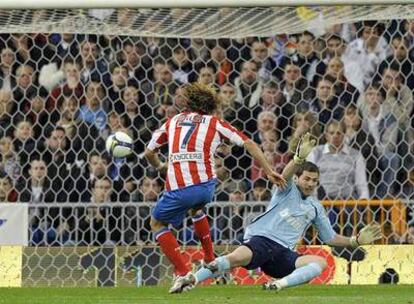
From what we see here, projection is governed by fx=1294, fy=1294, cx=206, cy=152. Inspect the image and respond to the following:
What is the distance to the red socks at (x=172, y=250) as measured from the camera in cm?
988

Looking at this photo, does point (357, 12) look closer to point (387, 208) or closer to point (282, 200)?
point (387, 208)

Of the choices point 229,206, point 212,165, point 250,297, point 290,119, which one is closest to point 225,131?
point 212,165

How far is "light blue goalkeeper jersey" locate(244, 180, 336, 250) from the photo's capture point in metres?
9.48

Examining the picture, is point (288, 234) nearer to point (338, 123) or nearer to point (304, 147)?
point (304, 147)

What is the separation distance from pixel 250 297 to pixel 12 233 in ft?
11.8

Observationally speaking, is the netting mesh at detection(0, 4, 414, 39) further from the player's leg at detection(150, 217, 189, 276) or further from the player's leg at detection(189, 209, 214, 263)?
the player's leg at detection(150, 217, 189, 276)

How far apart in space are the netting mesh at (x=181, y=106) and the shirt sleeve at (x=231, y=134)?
2.03m

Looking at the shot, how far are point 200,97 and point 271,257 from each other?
1.38 meters

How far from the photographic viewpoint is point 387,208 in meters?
12.1

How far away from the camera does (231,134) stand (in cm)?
971

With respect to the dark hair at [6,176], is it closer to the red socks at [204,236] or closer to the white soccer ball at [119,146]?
the white soccer ball at [119,146]

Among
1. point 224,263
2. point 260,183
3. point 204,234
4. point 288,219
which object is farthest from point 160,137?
point 260,183

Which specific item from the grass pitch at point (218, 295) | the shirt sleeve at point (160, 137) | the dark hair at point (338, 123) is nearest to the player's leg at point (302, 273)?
the grass pitch at point (218, 295)

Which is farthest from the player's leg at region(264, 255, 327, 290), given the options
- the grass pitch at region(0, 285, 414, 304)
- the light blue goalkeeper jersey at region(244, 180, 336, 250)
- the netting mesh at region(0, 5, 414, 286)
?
the netting mesh at region(0, 5, 414, 286)
